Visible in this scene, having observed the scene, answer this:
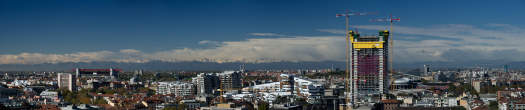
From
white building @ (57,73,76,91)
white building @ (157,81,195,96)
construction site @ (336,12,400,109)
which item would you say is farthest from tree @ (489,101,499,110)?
white building @ (57,73,76,91)

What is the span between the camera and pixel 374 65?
5422cm

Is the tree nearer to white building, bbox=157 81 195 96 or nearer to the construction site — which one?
the construction site

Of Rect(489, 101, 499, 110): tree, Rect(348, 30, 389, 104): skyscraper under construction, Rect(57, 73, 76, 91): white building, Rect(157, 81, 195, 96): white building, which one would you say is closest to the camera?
Rect(489, 101, 499, 110): tree

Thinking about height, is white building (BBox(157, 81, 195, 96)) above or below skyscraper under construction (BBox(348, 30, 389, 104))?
below

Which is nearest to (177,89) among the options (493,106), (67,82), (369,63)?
(369,63)

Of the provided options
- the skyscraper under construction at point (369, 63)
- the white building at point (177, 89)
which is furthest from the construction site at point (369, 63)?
the white building at point (177, 89)

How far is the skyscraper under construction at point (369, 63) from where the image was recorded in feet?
176

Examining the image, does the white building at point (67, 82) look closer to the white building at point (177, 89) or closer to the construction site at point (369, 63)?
the white building at point (177, 89)

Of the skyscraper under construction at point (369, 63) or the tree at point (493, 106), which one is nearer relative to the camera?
the tree at point (493, 106)

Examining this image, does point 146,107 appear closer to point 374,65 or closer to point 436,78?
point 374,65

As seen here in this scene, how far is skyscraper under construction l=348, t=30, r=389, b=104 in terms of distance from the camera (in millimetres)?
53562

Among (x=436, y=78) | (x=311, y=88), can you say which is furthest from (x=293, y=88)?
(x=436, y=78)

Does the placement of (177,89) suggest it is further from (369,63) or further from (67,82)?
(67,82)

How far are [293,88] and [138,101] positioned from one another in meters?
14.2
